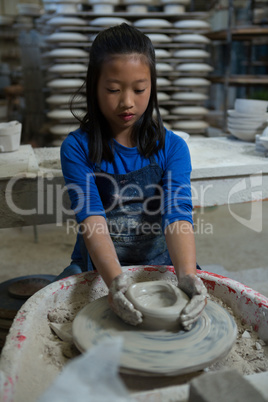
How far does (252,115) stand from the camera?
2730 mm

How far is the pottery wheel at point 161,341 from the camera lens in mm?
940

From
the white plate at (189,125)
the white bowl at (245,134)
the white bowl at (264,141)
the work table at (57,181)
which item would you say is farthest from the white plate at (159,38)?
the white bowl at (264,141)

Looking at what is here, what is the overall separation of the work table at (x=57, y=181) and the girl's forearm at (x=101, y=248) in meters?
0.66

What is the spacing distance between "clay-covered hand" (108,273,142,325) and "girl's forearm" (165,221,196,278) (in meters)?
0.22

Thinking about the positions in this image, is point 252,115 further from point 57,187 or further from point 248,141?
point 57,187

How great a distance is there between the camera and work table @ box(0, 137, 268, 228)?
1.95 metres

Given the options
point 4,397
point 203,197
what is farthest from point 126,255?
point 4,397

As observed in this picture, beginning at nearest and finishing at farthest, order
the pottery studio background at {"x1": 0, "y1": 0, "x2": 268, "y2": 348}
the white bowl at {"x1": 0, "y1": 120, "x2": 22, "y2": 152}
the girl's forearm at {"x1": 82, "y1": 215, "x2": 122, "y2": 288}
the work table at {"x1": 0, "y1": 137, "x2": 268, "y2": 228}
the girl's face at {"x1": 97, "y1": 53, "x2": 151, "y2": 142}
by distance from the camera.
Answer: the girl's forearm at {"x1": 82, "y1": 215, "x2": 122, "y2": 288}
the girl's face at {"x1": 97, "y1": 53, "x2": 151, "y2": 142}
the work table at {"x1": 0, "y1": 137, "x2": 268, "y2": 228}
the white bowl at {"x1": 0, "y1": 120, "x2": 22, "y2": 152}
the pottery studio background at {"x1": 0, "y1": 0, "x2": 268, "y2": 348}

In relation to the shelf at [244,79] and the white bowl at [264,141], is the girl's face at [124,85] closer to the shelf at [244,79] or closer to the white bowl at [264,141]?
the white bowl at [264,141]

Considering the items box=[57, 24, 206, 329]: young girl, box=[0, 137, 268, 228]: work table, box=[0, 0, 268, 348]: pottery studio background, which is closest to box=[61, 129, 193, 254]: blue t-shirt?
box=[57, 24, 206, 329]: young girl

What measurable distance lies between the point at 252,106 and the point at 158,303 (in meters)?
1.99

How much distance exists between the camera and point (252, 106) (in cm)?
272

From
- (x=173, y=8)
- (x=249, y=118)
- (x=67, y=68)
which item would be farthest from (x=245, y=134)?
(x=173, y=8)

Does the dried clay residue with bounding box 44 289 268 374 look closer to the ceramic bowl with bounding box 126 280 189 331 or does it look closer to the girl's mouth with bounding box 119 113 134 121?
the ceramic bowl with bounding box 126 280 189 331
